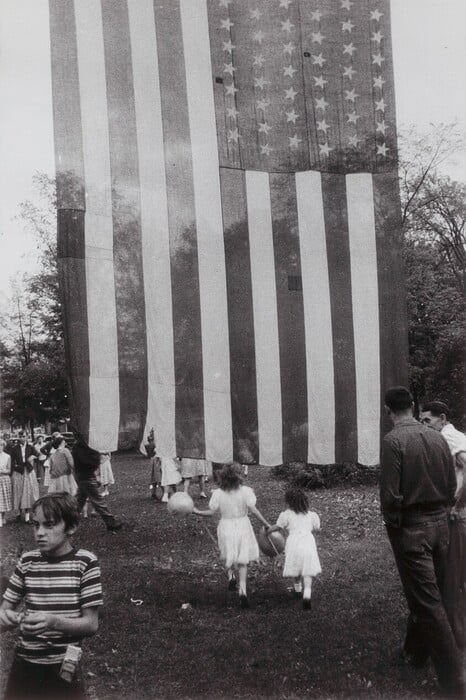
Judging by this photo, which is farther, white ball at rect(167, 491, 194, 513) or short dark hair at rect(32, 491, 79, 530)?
white ball at rect(167, 491, 194, 513)

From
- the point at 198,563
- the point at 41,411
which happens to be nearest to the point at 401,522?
the point at 198,563

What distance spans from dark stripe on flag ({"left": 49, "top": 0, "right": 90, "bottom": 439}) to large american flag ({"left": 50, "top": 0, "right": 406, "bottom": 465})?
0.12 ft

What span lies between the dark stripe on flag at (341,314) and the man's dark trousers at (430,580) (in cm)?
83

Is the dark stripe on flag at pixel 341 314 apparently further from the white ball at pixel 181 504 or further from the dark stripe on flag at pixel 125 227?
the dark stripe on flag at pixel 125 227

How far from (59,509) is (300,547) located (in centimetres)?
409

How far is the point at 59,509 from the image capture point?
3.49m

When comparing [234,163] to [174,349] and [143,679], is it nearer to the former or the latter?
[174,349]

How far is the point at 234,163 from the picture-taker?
5.63 meters

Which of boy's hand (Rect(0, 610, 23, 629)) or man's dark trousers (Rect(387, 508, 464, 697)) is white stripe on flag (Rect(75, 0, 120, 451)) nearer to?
boy's hand (Rect(0, 610, 23, 629))

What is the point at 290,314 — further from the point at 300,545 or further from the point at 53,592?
the point at 53,592

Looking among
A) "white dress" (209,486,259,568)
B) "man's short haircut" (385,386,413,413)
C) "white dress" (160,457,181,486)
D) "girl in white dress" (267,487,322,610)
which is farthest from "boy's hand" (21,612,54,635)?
"white dress" (160,457,181,486)

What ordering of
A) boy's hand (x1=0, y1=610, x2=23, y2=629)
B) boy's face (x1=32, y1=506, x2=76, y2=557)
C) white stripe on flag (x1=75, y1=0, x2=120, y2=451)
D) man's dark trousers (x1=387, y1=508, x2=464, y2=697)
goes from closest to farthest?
boy's hand (x1=0, y1=610, x2=23, y2=629), boy's face (x1=32, y1=506, x2=76, y2=557), man's dark trousers (x1=387, y1=508, x2=464, y2=697), white stripe on flag (x1=75, y1=0, x2=120, y2=451)

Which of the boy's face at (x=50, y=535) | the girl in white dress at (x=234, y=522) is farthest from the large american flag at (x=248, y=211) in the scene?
the girl in white dress at (x=234, y=522)

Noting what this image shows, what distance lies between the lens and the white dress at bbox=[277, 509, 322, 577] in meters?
6.96
